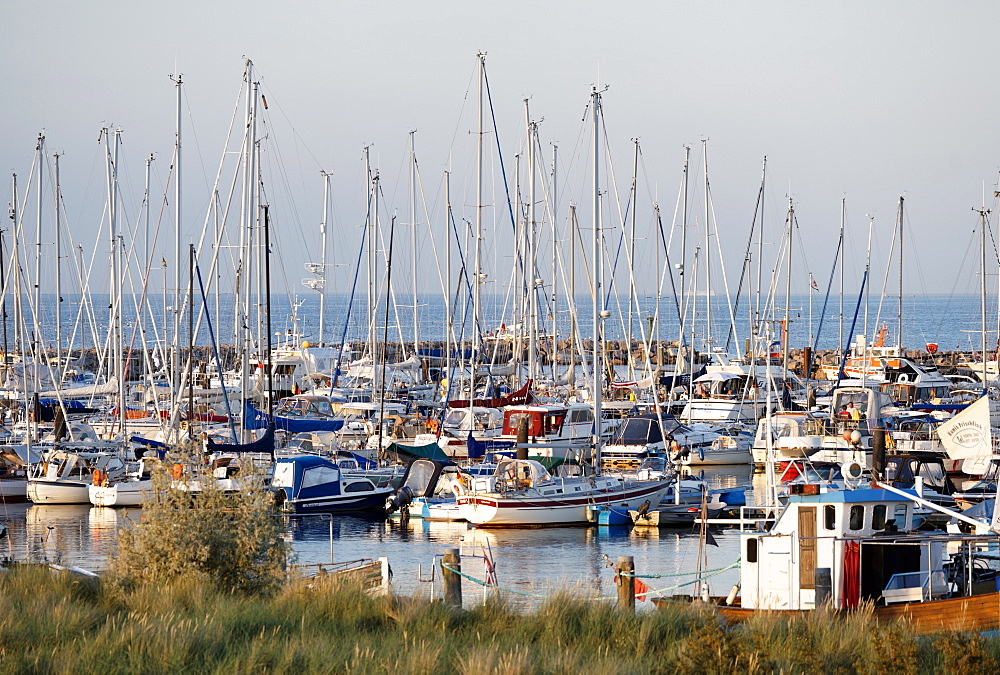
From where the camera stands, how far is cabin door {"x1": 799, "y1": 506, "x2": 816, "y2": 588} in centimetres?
1636

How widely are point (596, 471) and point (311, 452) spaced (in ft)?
31.4

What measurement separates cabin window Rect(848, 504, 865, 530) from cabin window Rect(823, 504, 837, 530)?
26 cm

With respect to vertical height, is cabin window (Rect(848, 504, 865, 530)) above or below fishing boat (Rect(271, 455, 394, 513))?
above

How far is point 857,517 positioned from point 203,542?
8681mm

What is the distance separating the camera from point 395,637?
1182cm

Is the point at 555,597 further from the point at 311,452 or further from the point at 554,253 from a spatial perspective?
the point at 554,253

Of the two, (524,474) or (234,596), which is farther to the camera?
(524,474)

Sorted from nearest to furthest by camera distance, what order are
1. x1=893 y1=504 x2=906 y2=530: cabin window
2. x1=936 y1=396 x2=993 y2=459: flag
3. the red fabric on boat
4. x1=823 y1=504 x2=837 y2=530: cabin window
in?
the red fabric on boat → x1=823 y1=504 x2=837 y2=530: cabin window → x1=893 y1=504 x2=906 y2=530: cabin window → x1=936 y1=396 x2=993 y2=459: flag

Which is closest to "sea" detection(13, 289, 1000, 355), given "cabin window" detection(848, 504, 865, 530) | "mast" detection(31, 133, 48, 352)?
"mast" detection(31, 133, 48, 352)

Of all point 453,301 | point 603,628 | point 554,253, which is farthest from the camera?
point 554,253

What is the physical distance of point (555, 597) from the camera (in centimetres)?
1326

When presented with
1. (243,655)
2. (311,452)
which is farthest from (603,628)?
(311,452)

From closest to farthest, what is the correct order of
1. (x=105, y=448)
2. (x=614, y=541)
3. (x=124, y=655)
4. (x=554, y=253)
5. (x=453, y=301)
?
(x=124, y=655), (x=614, y=541), (x=105, y=448), (x=453, y=301), (x=554, y=253)

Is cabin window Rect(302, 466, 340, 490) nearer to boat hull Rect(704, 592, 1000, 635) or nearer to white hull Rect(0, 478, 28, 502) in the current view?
white hull Rect(0, 478, 28, 502)
